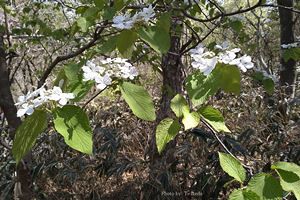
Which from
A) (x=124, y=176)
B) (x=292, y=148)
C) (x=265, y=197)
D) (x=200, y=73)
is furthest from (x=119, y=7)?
(x=124, y=176)

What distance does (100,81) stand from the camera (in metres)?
0.82

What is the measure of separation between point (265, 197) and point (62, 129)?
1.32 ft

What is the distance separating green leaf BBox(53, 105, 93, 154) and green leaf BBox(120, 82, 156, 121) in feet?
0.31

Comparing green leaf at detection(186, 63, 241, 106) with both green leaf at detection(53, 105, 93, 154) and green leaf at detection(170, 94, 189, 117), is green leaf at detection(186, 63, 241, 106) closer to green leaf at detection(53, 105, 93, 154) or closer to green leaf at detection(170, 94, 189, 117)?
green leaf at detection(170, 94, 189, 117)

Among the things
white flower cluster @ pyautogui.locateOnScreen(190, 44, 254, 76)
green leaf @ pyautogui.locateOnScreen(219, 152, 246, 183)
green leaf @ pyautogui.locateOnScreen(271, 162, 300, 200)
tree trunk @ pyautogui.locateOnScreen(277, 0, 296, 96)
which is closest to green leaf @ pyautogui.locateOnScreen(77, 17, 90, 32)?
white flower cluster @ pyautogui.locateOnScreen(190, 44, 254, 76)

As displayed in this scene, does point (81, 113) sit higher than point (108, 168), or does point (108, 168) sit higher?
point (81, 113)

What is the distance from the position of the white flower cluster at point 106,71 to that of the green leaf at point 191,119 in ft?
0.48

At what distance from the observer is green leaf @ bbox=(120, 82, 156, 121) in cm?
79

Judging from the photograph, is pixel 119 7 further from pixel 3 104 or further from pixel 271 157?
pixel 271 157

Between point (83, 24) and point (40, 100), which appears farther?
point (83, 24)

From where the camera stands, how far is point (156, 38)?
90cm

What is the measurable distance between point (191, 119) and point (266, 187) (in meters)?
0.20

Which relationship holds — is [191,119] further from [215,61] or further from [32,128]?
[32,128]

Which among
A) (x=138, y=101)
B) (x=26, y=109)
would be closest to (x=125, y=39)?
(x=138, y=101)
